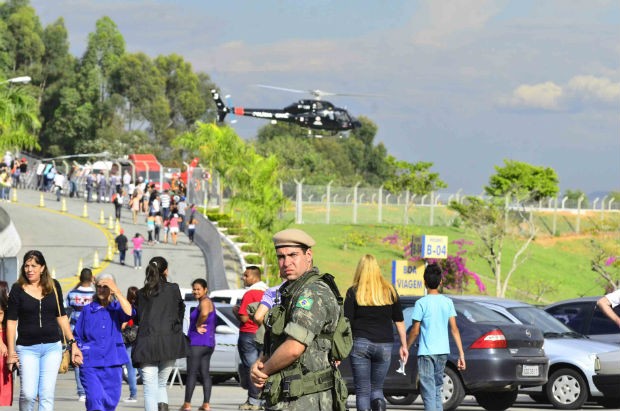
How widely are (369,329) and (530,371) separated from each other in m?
3.47

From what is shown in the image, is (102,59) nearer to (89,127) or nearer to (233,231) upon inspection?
(89,127)

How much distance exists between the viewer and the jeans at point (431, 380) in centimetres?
1195

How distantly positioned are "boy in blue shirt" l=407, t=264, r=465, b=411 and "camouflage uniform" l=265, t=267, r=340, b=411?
214 inches

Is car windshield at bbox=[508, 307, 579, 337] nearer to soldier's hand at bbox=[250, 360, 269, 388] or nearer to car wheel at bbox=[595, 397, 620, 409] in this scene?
car wheel at bbox=[595, 397, 620, 409]

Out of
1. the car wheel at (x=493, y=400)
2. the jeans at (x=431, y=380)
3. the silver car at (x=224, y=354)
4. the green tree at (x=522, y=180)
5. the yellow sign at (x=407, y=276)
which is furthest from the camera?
the green tree at (x=522, y=180)

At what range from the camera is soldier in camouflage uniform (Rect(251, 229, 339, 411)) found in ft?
20.7

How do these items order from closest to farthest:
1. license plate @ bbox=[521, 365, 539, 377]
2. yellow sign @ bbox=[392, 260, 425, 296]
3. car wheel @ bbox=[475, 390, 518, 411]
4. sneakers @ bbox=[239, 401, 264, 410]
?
sneakers @ bbox=[239, 401, 264, 410]
license plate @ bbox=[521, 365, 539, 377]
car wheel @ bbox=[475, 390, 518, 411]
yellow sign @ bbox=[392, 260, 425, 296]

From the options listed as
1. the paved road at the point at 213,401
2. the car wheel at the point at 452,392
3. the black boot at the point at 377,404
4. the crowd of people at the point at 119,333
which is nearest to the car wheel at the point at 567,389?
the paved road at the point at 213,401

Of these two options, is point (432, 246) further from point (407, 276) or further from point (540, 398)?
point (540, 398)

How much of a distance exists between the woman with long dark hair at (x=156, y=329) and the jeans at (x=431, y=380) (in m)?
2.26

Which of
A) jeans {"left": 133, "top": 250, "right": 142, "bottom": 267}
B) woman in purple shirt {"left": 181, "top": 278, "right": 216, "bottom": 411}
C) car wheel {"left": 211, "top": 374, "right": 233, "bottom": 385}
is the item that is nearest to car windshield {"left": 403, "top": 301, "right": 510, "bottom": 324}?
woman in purple shirt {"left": 181, "top": 278, "right": 216, "bottom": 411}

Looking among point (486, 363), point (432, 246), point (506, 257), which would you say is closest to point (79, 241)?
point (432, 246)

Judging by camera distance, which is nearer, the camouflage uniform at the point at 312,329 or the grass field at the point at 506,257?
the camouflage uniform at the point at 312,329

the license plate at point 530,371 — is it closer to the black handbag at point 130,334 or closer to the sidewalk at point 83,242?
the black handbag at point 130,334
